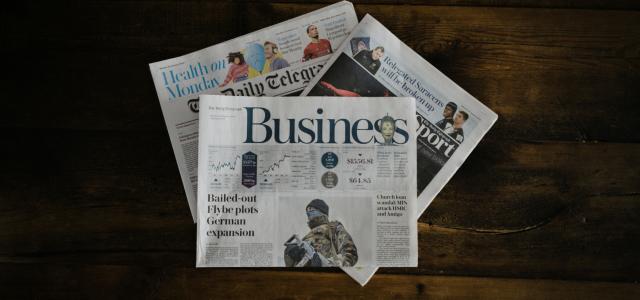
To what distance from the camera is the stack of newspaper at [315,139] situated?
0.55 m

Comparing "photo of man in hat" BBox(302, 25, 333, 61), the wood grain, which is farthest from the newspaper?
the wood grain

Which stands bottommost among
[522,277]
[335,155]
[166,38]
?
[522,277]

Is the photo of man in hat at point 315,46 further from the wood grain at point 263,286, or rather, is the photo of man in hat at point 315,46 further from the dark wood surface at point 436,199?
the wood grain at point 263,286

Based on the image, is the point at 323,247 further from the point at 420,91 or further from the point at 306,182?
the point at 420,91

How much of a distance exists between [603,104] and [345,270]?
38 centimetres

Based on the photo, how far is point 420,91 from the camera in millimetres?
567

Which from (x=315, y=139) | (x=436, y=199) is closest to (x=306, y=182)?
(x=315, y=139)

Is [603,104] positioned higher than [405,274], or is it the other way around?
[603,104]

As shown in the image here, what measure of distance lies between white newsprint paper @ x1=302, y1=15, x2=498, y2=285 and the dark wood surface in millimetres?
17

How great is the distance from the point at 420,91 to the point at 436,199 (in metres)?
0.14

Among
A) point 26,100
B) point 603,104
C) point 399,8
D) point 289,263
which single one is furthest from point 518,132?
point 26,100

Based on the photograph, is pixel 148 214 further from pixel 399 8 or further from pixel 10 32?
pixel 399 8

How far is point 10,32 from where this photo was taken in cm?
58

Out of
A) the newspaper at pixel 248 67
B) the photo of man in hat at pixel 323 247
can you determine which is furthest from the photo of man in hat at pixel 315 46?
the photo of man in hat at pixel 323 247
